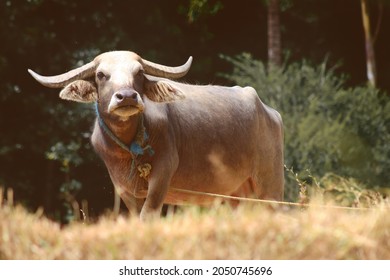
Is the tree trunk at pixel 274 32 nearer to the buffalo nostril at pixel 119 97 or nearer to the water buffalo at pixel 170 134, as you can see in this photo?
the water buffalo at pixel 170 134

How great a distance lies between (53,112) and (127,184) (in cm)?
1175

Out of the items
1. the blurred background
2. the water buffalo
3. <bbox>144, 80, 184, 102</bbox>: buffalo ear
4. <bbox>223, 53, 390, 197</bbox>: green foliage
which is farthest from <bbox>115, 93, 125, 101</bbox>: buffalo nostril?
Answer: <bbox>223, 53, 390, 197</bbox>: green foliage

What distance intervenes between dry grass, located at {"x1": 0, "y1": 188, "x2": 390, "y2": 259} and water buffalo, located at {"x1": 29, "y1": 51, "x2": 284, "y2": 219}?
332 cm

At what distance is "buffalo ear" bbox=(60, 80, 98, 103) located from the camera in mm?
6039

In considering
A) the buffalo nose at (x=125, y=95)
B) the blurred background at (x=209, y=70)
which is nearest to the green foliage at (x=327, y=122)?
the blurred background at (x=209, y=70)

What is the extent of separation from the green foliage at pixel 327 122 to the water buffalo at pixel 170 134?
6.93m

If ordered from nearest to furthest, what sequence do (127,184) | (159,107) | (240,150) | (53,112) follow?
1. (127,184)
2. (159,107)
3. (240,150)
4. (53,112)

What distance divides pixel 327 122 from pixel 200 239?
536 inches

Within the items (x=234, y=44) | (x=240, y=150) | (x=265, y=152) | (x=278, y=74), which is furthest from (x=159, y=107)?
(x=234, y=44)

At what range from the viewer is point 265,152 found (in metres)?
7.66

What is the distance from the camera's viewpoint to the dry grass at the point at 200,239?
2053mm

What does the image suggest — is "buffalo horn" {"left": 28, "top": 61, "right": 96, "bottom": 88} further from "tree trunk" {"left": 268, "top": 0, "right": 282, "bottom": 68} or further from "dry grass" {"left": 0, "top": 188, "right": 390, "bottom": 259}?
"tree trunk" {"left": 268, "top": 0, "right": 282, "bottom": 68}

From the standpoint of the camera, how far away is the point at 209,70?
18969mm

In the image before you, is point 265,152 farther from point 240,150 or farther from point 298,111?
point 298,111
